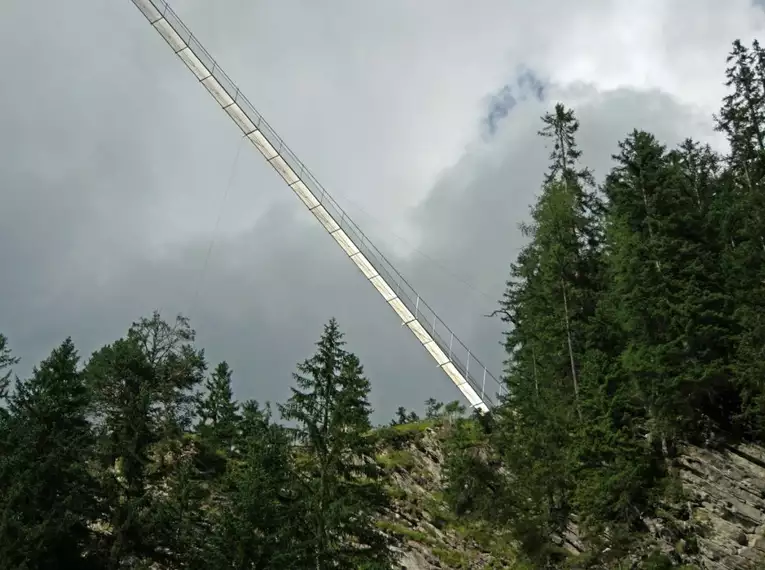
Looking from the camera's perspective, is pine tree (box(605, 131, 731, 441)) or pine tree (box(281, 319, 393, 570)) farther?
pine tree (box(605, 131, 731, 441))

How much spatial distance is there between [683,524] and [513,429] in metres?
6.99

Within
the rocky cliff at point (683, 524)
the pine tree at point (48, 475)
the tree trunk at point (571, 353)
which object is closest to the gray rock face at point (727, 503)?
the rocky cliff at point (683, 524)

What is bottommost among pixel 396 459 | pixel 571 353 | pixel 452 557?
pixel 452 557

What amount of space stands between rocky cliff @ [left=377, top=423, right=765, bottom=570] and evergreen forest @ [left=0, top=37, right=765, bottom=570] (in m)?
0.59

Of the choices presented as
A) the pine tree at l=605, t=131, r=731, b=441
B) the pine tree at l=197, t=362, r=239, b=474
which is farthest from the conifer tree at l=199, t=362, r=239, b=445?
the pine tree at l=605, t=131, r=731, b=441

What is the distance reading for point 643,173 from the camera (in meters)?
38.3

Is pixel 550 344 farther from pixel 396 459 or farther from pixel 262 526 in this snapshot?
pixel 262 526

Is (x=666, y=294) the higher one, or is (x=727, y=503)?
(x=666, y=294)

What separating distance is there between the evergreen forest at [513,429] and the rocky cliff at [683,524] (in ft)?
1.94

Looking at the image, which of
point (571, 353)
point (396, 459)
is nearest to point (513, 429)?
point (571, 353)

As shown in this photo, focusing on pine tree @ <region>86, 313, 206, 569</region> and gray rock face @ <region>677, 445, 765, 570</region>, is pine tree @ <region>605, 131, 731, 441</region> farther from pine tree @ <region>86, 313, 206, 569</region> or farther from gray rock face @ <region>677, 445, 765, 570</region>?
pine tree @ <region>86, 313, 206, 569</region>

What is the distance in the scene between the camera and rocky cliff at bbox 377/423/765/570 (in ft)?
92.1

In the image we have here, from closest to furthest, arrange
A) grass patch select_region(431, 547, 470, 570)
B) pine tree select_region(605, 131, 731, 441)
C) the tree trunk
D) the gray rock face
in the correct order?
the gray rock face, pine tree select_region(605, 131, 731, 441), the tree trunk, grass patch select_region(431, 547, 470, 570)

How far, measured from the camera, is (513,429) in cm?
3136
